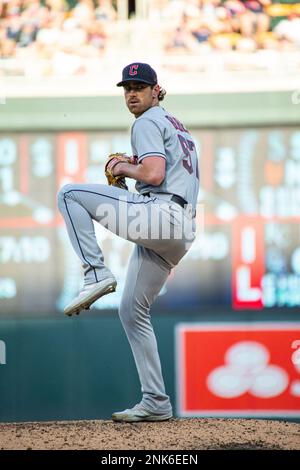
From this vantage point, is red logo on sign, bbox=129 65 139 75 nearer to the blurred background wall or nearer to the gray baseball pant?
the gray baseball pant

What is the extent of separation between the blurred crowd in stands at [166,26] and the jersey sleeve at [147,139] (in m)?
3.50

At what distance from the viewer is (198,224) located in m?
7.26

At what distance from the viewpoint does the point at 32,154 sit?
24.2ft

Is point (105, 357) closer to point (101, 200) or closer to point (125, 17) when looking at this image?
point (125, 17)

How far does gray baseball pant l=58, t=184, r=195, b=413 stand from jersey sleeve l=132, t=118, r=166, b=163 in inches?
7.5

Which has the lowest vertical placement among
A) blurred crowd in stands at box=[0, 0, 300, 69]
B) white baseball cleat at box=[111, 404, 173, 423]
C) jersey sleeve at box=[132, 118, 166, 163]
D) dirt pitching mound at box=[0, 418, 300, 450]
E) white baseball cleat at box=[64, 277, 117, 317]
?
dirt pitching mound at box=[0, 418, 300, 450]

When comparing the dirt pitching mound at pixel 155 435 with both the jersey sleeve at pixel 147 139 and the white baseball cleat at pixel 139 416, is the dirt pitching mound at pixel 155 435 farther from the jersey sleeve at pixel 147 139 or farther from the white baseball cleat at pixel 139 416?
the jersey sleeve at pixel 147 139

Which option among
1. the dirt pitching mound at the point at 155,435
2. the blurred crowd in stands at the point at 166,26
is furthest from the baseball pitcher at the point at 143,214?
the blurred crowd in stands at the point at 166,26

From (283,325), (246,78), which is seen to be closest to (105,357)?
(283,325)

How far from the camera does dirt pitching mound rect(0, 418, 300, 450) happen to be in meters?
3.95

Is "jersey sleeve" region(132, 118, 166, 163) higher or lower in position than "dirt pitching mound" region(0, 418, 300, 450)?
higher

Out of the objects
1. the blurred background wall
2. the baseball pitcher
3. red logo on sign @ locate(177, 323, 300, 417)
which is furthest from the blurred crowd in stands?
the baseball pitcher

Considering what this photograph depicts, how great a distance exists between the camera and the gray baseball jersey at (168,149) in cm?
413

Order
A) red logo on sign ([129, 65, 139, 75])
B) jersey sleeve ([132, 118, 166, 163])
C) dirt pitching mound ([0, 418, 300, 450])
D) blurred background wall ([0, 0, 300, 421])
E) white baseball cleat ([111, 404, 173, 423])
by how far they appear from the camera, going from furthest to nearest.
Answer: blurred background wall ([0, 0, 300, 421]), white baseball cleat ([111, 404, 173, 423]), red logo on sign ([129, 65, 139, 75]), jersey sleeve ([132, 118, 166, 163]), dirt pitching mound ([0, 418, 300, 450])
